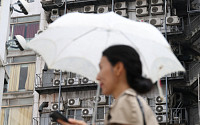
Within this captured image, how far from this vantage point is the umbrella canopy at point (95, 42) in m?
5.25

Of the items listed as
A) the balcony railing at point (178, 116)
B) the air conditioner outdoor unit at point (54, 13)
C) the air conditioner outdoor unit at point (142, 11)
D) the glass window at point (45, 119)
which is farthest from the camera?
the air conditioner outdoor unit at point (54, 13)

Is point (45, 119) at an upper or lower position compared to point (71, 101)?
lower

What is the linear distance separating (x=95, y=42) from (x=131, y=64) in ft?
5.76

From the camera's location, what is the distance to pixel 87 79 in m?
26.9

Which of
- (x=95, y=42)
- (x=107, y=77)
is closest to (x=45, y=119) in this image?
(x=95, y=42)

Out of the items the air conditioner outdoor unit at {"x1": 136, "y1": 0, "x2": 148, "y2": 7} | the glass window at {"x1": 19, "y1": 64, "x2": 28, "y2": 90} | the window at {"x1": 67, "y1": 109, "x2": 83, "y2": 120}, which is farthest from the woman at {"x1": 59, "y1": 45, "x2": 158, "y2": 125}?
Result: the glass window at {"x1": 19, "y1": 64, "x2": 28, "y2": 90}

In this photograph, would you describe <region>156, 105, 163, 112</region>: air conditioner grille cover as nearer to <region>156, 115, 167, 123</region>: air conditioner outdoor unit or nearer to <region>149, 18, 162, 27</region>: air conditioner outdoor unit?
<region>156, 115, 167, 123</region>: air conditioner outdoor unit

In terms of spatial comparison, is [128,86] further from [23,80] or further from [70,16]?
[23,80]

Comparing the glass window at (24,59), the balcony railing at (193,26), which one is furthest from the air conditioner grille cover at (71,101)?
the balcony railing at (193,26)

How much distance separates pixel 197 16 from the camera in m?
28.3

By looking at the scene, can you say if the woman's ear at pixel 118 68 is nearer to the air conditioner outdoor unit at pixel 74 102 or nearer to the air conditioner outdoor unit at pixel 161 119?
the air conditioner outdoor unit at pixel 161 119

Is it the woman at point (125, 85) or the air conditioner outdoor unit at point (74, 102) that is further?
the air conditioner outdoor unit at point (74, 102)

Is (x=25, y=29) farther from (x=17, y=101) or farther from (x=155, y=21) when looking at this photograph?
(x=155, y=21)

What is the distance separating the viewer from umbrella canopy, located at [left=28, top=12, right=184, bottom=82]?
5.25 metres
